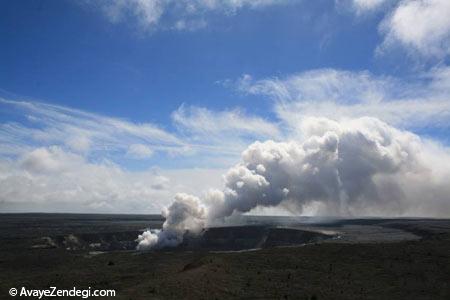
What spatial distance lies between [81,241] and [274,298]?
104 m

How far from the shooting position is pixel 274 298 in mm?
48219

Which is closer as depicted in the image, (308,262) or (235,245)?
(308,262)

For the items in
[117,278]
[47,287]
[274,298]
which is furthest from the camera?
[117,278]

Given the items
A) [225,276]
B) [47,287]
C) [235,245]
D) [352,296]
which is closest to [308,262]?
[225,276]

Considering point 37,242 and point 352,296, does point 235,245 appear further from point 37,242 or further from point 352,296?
point 352,296

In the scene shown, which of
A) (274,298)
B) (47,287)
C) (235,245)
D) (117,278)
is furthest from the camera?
(235,245)

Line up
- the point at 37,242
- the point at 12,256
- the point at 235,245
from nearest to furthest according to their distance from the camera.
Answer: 1. the point at 12,256
2. the point at 37,242
3. the point at 235,245

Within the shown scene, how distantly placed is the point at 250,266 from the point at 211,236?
7702 centimetres

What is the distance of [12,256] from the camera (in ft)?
299

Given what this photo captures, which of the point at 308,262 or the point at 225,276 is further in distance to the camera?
the point at 308,262

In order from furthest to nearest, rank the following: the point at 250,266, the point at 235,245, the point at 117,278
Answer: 1. the point at 235,245
2. the point at 250,266
3. the point at 117,278

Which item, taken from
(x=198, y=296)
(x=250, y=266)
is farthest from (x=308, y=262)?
(x=198, y=296)

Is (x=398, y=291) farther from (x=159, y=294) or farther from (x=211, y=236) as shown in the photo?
(x=211, y=236)

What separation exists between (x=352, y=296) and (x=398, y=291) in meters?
5.97
